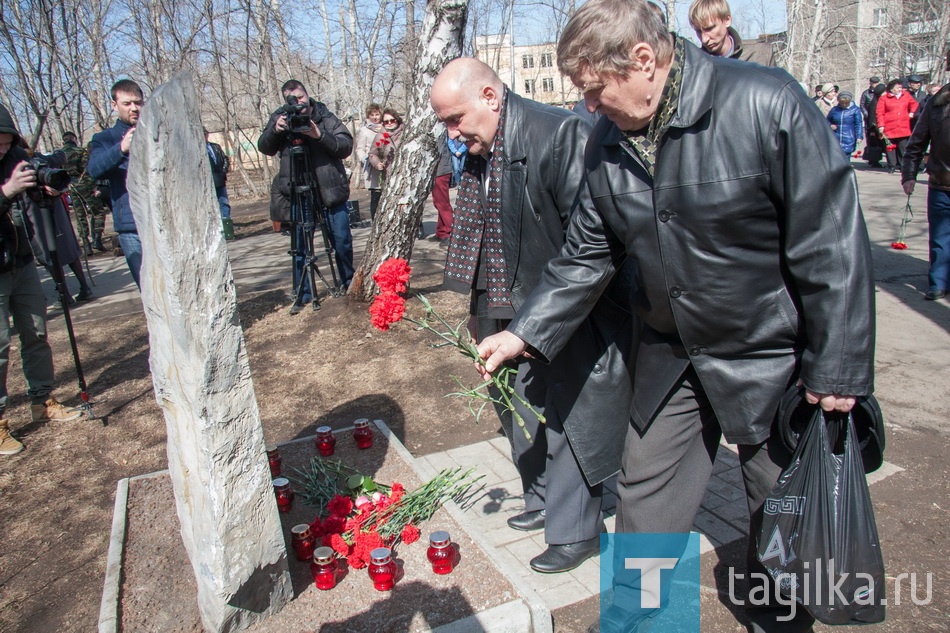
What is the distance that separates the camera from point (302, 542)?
288 centimetres

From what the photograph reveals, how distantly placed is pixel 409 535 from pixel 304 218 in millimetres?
4462

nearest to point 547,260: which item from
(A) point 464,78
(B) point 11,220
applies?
(A) point 464,78

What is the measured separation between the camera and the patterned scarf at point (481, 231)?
2.82 meters

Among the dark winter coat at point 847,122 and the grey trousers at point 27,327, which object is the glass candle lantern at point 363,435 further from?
the dark winter coat at point 847,122

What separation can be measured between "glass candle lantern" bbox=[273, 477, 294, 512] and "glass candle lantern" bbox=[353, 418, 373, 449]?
62 cm

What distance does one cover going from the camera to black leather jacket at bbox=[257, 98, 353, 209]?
6.50 m

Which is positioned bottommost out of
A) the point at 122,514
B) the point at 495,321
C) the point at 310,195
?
the point at 122,514

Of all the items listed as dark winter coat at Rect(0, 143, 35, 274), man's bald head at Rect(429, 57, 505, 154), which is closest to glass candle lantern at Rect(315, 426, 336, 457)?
man's bald head at Rect(429, 57, 505, 154)

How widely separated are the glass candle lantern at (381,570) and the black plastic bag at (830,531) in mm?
1368

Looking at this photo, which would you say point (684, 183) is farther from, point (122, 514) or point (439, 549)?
point (122, 514)

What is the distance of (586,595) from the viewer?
2830 millimetres

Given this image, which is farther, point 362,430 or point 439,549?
point 362,430

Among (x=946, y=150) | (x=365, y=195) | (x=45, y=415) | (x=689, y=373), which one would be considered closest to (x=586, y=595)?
(x=689, y=373)

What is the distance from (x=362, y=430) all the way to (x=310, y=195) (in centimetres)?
342
